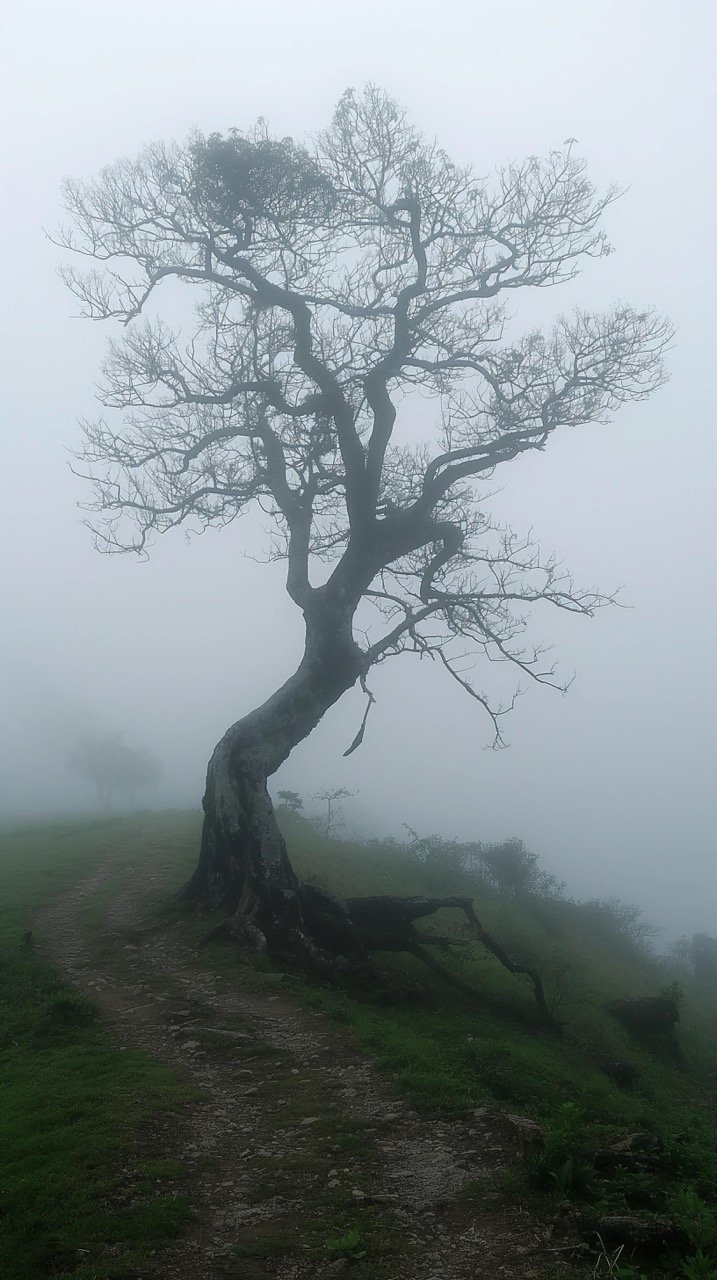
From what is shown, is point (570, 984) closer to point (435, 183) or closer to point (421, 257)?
point (421, 257)

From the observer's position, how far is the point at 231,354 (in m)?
15.9

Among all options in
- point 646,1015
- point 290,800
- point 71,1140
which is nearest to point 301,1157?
point 71,1140

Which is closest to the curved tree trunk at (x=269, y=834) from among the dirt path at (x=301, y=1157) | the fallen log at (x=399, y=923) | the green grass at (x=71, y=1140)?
the fallen log at (x=399, y=923)

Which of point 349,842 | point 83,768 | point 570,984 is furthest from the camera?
point 83,768


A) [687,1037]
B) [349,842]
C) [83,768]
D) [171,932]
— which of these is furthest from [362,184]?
[83,768]

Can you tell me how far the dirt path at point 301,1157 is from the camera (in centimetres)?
489

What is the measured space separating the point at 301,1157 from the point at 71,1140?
69.7 inches

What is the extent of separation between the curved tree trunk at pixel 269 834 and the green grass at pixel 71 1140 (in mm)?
3382

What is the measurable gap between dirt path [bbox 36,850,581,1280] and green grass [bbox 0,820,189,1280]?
10.5 inches

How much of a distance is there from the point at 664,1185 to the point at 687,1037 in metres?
15.3

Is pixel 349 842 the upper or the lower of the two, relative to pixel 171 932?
upper

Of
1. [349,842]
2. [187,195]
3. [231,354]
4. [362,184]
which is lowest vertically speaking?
[349,842]

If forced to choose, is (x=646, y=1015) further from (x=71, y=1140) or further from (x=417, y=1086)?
(x=71, y=1140)

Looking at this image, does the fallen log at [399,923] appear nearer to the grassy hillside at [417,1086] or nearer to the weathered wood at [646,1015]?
the grassy hillside at [417,1086]
